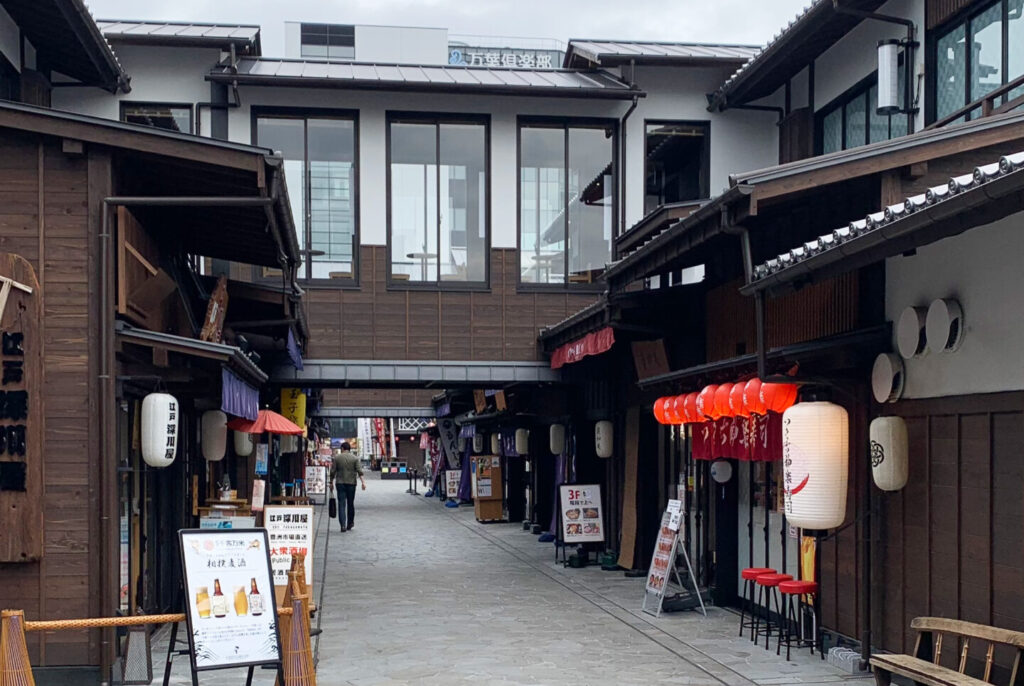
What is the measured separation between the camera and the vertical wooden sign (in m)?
10.6

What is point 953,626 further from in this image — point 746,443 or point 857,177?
point 746,443

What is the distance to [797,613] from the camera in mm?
13500

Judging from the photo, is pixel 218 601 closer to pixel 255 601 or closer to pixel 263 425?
pixel 255 601

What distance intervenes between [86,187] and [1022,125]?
8556 millimetres

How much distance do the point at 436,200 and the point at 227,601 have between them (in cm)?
1299

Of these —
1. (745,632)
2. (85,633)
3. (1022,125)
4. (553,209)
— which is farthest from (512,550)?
(1022,125)

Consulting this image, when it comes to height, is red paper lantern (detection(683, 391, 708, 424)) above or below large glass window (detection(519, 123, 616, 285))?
below

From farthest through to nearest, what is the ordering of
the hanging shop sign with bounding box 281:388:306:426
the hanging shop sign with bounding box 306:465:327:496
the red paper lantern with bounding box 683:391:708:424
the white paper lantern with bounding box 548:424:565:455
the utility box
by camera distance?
the hanging shop sign with bounding box 306:465:327:496
the utility box
the hanging shop sign with bounding box 281:388:306:426
the white paper lantern with bounding box 548:424:565:455
the red paper lantern with bounding box 683:391:708:424

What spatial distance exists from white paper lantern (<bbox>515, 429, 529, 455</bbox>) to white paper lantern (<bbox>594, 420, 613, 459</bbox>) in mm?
9366

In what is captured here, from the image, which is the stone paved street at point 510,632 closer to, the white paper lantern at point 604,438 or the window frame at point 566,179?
the white paper lantern at point 604,438

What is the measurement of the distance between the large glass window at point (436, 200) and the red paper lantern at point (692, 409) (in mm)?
7773

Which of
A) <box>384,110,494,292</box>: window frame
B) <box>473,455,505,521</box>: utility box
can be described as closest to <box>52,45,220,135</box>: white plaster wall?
<box>384,110,494,292</box>: window frame

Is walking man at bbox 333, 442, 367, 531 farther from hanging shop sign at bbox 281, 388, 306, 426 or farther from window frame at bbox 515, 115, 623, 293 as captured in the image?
window frame at bbox 515, 115, 623, 293

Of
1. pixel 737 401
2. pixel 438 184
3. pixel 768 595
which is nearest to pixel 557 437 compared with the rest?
pixel 438 184
